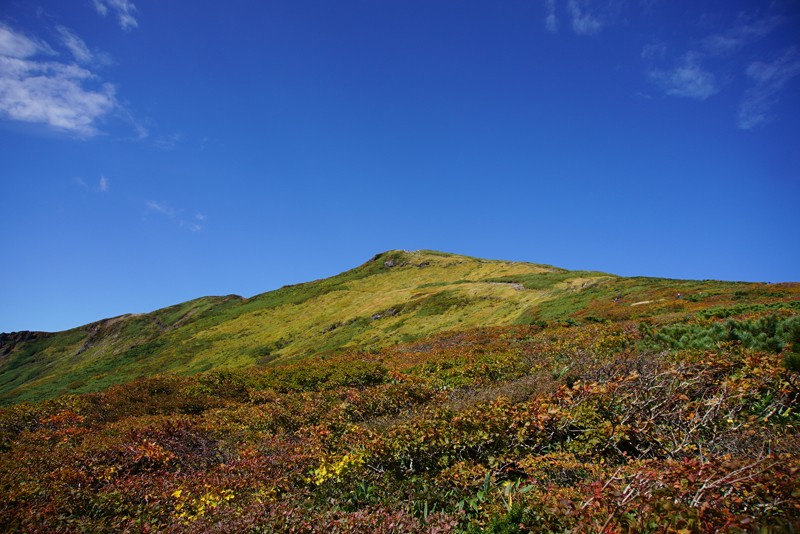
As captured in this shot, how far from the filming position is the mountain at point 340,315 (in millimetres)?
38531

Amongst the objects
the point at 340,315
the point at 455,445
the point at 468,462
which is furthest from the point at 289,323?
the point at 468,462

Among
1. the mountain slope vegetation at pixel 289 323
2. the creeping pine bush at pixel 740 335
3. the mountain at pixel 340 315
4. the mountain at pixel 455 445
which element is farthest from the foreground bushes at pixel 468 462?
the mountain slope vegetation at pixel 289 323

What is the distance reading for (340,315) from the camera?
232 ft

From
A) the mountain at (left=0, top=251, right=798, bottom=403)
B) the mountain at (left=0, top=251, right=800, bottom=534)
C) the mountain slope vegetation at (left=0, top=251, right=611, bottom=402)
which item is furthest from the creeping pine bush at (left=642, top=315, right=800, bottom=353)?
the mountain slope vegetation at (left=0, top=251, right=611, bottom=402)

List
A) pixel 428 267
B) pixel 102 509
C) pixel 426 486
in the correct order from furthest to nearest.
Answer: pixel 428 267
pixel 102 509
pixel 426 486

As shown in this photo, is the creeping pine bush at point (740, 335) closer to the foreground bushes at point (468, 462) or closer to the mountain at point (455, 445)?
the mountain at point (455, 445)

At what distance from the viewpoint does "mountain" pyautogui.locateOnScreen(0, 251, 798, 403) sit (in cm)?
3853

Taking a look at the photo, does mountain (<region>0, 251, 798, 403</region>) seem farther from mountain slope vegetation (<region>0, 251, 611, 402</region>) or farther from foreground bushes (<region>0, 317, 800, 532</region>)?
foreground bushes (<region>0, 317, 800, 532</region>)

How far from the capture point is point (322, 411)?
526 inches

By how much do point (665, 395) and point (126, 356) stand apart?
92.1m

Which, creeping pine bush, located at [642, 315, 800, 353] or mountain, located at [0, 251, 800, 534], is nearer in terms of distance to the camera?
mountain, located at [0, 251, 800, 534]

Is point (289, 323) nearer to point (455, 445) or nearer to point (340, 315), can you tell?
point (340, 315)

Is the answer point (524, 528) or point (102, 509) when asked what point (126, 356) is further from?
point (524, 528)

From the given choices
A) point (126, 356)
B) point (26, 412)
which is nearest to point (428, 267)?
point (126, 356)
